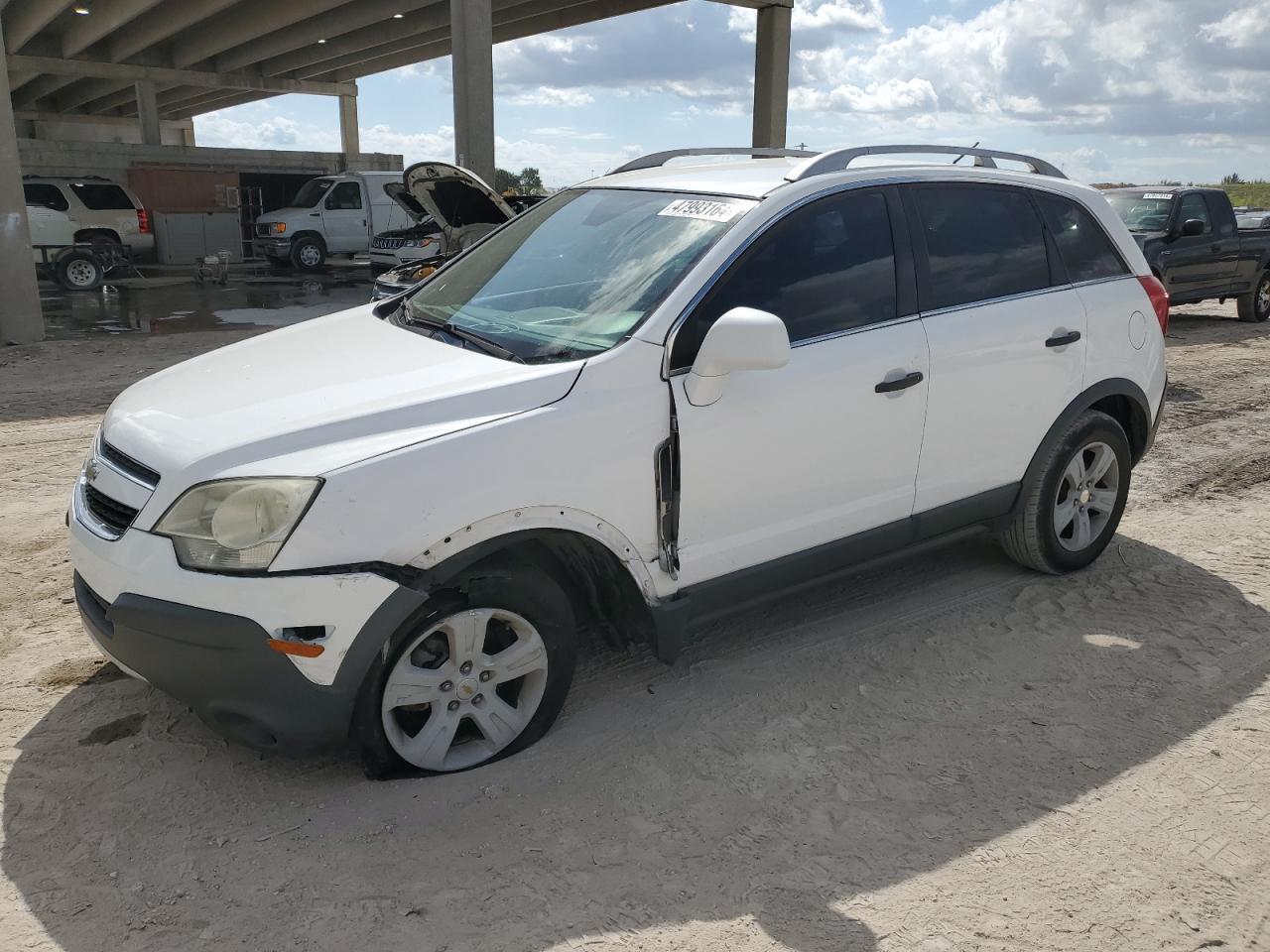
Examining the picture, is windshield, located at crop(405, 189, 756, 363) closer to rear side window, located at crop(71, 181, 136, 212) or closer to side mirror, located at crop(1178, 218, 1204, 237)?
side mirror, located at crop(1178, 218, 1204, 237)

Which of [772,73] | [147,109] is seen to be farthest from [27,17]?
[772,73]

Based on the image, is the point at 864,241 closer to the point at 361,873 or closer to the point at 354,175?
the point at 361,873

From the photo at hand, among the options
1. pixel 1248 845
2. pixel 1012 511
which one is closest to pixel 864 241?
pixel 1012 511

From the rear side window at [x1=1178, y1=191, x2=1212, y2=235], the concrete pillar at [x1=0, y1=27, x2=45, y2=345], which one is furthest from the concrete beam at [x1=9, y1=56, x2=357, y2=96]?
the rear side window at [x1=1178, y1=191, x2=1212, y2=235]

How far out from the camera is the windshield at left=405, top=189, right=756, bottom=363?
11.4 ft

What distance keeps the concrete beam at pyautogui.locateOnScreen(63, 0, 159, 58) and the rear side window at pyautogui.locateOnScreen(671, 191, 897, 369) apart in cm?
2329

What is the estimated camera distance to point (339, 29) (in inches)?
984

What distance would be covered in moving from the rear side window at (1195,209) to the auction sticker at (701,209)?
11.0m

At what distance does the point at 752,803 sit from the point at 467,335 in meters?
1.81

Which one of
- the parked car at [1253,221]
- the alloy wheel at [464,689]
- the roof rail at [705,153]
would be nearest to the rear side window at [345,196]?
the parked car at [1253,221]

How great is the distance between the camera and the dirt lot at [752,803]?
267 cm

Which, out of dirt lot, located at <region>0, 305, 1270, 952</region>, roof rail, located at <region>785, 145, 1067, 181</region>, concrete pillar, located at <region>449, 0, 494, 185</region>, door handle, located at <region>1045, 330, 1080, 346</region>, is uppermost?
concrete pillar, located at <region>449, 0, 494, 185</region>

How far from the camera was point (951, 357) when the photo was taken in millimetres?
4020

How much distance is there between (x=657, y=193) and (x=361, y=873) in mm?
2616
